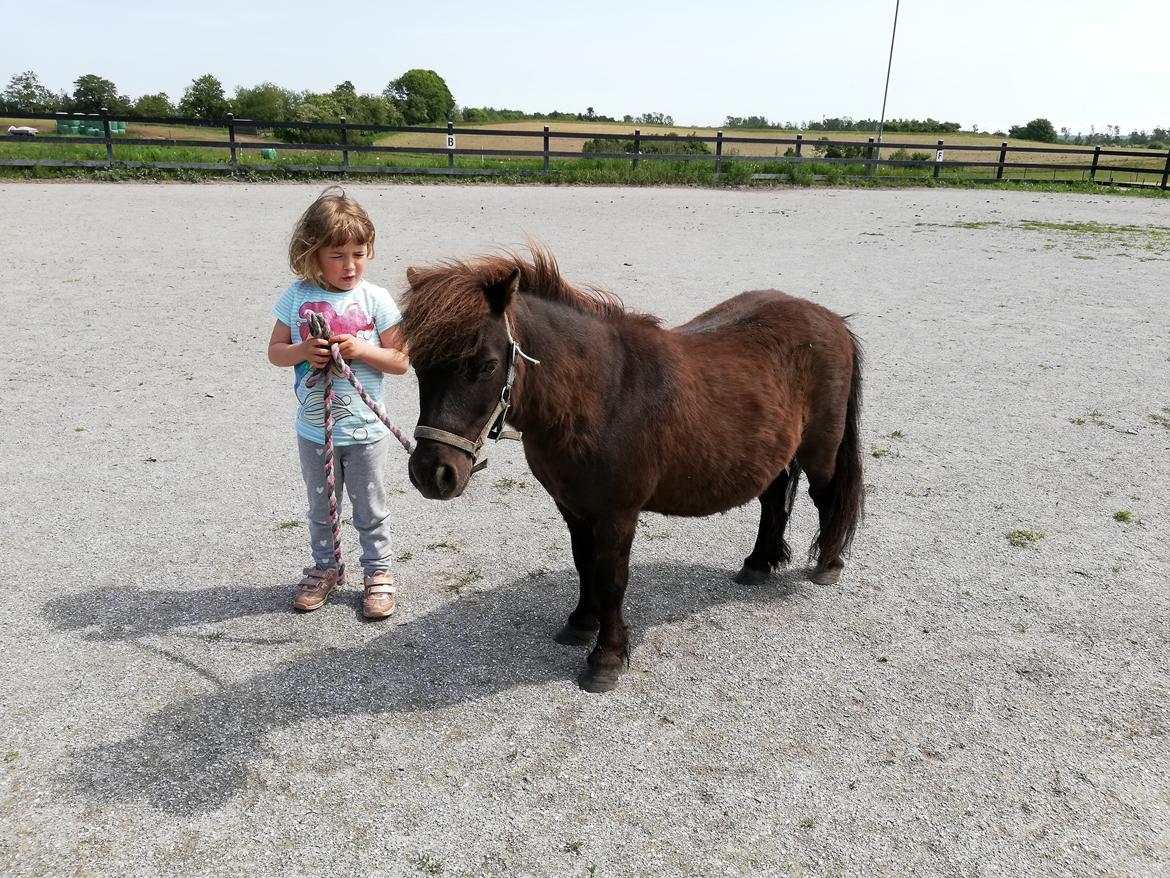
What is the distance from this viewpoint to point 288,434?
540cm

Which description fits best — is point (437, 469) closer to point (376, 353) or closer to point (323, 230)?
point (376, 353)

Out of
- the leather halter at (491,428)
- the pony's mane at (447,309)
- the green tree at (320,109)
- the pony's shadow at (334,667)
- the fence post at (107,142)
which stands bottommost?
the pony's shadow at (334,667)

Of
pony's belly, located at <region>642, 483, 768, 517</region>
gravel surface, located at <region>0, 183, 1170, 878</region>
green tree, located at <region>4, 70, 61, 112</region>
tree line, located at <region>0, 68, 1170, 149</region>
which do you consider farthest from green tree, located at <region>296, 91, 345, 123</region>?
pony's belly, located at <region>642, 483, 768, 517</region>

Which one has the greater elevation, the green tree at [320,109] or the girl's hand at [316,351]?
the green tree at [320,109]

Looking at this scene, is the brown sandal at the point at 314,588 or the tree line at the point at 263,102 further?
the tree line at the point at 263,102

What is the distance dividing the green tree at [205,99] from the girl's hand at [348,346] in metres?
66.9

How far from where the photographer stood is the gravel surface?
234cm

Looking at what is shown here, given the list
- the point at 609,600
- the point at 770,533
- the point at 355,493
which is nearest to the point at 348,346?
the point at 355,493

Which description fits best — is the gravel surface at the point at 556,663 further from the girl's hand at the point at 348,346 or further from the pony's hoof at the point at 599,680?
the girl's hand at the point at 348,346

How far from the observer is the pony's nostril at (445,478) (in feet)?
7.98

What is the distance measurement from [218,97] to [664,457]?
7479 centimetres

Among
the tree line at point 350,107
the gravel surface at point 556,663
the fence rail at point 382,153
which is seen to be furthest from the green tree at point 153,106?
the gravel surface at point 556,663

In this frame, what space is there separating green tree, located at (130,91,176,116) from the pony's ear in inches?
2685

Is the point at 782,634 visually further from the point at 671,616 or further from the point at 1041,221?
the point at 1041,221
